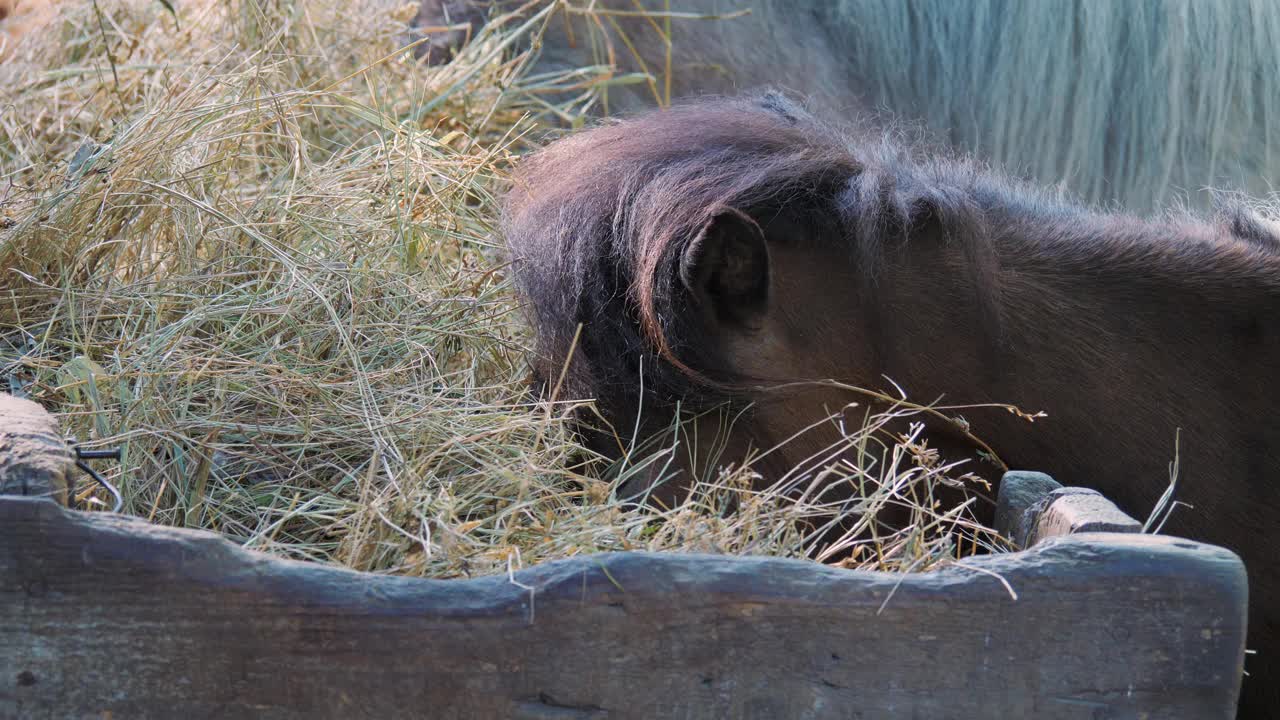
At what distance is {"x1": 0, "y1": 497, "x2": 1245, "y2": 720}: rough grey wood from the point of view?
0.79 m

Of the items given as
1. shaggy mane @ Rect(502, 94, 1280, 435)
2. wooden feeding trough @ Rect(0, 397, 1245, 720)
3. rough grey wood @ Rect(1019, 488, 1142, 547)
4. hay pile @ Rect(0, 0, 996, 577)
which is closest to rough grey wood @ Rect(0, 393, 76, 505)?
wooden feeding trough @ Rect(0, 397, 1245, 720)

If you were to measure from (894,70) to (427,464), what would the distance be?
2.11 m

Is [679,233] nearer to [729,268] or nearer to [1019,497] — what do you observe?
[729,268]

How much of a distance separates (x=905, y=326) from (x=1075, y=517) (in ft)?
1.27

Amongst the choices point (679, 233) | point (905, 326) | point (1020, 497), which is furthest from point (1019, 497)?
point (679, 233)

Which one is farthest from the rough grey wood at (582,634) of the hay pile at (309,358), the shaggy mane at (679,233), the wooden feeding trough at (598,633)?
the shaggy mane at (679,233)

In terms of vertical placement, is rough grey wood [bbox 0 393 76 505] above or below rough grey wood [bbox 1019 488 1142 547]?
above

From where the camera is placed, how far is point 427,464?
1.20m

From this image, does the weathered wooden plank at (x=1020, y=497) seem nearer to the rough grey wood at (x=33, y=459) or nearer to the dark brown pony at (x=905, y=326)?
the dark brown pony at (x=905, y=326)

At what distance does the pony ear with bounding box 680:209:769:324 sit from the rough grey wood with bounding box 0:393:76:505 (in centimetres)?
60

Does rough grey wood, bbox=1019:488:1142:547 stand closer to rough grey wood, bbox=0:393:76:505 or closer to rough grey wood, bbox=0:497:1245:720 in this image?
rough grey wood, bbox=0:497:1245:720

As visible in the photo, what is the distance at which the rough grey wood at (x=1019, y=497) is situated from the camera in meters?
1.04

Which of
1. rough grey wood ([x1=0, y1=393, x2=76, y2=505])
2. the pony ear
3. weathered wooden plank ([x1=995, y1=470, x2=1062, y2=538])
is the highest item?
the pony ear

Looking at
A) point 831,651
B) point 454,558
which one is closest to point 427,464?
point 454,558
